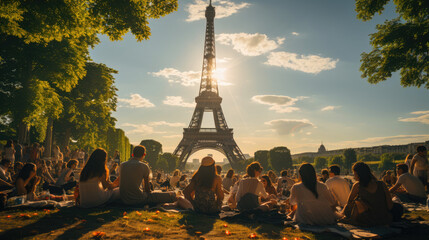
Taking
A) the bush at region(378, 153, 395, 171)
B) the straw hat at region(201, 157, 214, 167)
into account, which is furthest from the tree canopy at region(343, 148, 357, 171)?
the straw hat at region(201, 157, 214, 167)

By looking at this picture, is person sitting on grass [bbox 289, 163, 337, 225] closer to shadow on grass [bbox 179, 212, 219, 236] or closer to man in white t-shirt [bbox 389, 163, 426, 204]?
shadow on grass [bbox 179, 212, 219, 236]

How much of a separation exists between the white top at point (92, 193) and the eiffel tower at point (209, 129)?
46269 mm

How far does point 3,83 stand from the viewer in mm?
16281

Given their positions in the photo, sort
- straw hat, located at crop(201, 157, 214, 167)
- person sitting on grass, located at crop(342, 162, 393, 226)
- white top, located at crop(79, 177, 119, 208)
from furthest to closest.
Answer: straw hat, located at crop(201, 157, 214, 167)
white top, located at crop(79, 177, 119, 208)
person sitting on grass, located at crop(342, 162, 393, 226)

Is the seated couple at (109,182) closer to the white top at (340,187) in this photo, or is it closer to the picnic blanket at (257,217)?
the picnic blanket at (257,217)

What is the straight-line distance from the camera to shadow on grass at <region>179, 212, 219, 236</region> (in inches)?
184

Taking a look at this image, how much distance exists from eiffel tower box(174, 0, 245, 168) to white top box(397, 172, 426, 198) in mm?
45675

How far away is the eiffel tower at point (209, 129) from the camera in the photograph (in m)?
53.4

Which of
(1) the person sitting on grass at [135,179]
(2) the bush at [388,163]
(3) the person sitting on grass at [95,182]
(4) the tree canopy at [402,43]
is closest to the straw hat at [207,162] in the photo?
(1) the person sitting on grass at [135,179]

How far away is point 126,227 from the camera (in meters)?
4.61

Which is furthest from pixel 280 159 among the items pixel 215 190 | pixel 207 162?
pixel 207 162

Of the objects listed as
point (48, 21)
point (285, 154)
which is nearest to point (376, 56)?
point (48, 21)

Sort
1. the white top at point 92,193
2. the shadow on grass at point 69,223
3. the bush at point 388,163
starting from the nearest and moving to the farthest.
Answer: the shadow on grass at point 69,223 < the white top at point 92,193 < the bush at point 388,163

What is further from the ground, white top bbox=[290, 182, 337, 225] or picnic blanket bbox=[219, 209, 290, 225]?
white top bbox=[290, 182, 337, 225]
